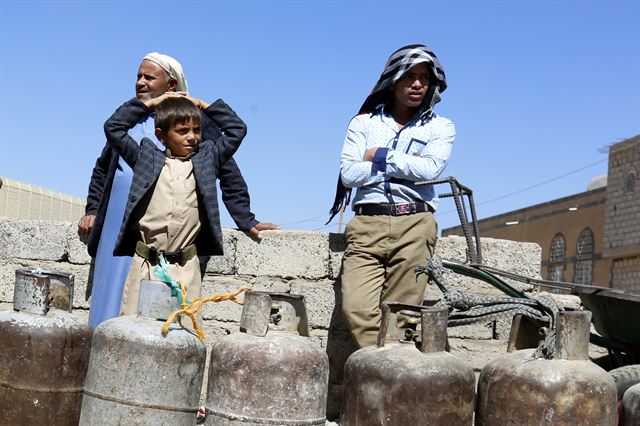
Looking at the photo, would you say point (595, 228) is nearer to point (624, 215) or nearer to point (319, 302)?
point (624, 215)

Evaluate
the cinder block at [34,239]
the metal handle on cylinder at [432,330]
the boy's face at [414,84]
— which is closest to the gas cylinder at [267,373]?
the metal handle on cylinder at [432,330]

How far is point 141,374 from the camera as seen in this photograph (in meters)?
3.69

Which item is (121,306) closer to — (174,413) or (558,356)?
(174,413)

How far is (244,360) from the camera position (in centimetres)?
369

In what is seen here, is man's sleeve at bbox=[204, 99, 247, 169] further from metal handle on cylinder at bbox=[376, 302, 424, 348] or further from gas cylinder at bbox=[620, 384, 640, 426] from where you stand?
gas cylinder at bbox=[620, 384, 640, 426]

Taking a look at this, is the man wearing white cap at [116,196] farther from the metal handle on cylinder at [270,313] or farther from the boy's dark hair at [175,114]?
the metal handle on cylinder at [270,313]

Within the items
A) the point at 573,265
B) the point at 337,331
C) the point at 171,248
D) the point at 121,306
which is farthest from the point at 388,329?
the point at 573,265

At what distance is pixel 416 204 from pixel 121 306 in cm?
161

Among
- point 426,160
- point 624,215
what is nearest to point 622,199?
point 624,215

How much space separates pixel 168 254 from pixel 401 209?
4.16 ft

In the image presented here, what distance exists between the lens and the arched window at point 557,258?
113 ft

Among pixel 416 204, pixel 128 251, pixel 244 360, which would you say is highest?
pixel 416 204

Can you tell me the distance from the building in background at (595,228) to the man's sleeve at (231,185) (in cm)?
2496

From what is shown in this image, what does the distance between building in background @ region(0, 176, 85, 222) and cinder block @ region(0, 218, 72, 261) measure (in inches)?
90.3
